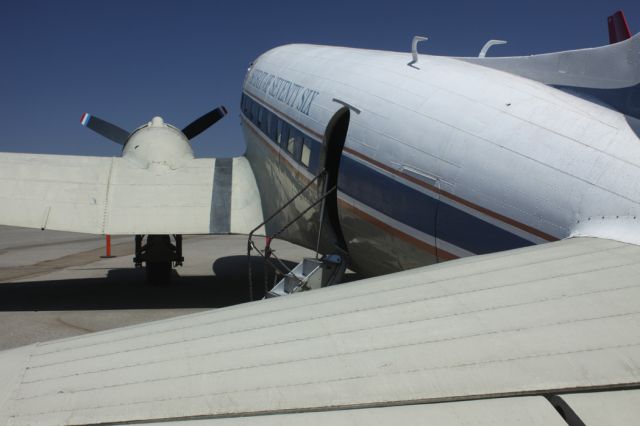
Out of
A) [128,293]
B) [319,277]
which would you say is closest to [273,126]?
[319,277]

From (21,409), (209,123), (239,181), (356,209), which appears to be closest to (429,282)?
(21,409)

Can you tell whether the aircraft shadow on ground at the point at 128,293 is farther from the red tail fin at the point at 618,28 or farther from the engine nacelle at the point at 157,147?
the red tail fin at the point at 618,28

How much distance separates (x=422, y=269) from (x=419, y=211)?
2.30 meters

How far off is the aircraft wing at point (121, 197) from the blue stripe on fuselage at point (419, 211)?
13.5 ft

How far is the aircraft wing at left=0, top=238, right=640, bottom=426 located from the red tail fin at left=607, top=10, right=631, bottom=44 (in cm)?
1263

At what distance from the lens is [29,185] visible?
10.5 meters

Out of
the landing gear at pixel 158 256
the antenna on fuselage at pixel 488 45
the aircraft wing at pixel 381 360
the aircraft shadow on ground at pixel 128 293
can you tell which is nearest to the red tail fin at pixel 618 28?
the antenna on fuselage at pixel 488 45

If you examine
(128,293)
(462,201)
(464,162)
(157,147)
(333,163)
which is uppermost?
(464,162)

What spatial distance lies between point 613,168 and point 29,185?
953 centimetres

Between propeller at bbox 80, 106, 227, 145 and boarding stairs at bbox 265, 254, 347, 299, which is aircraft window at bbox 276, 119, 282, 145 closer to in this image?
boarding stairs at bbox 265, 254, 347, 299

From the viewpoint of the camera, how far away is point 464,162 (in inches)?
206

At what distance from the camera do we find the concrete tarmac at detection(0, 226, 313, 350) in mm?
9070

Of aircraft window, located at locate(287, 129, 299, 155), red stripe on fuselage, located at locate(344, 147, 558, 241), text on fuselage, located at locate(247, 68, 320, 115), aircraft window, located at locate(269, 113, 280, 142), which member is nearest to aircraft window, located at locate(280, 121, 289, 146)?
aircraft window, located at locate(287, 129, 299, 155)

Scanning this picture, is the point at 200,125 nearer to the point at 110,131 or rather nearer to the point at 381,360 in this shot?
the point at 110,131
